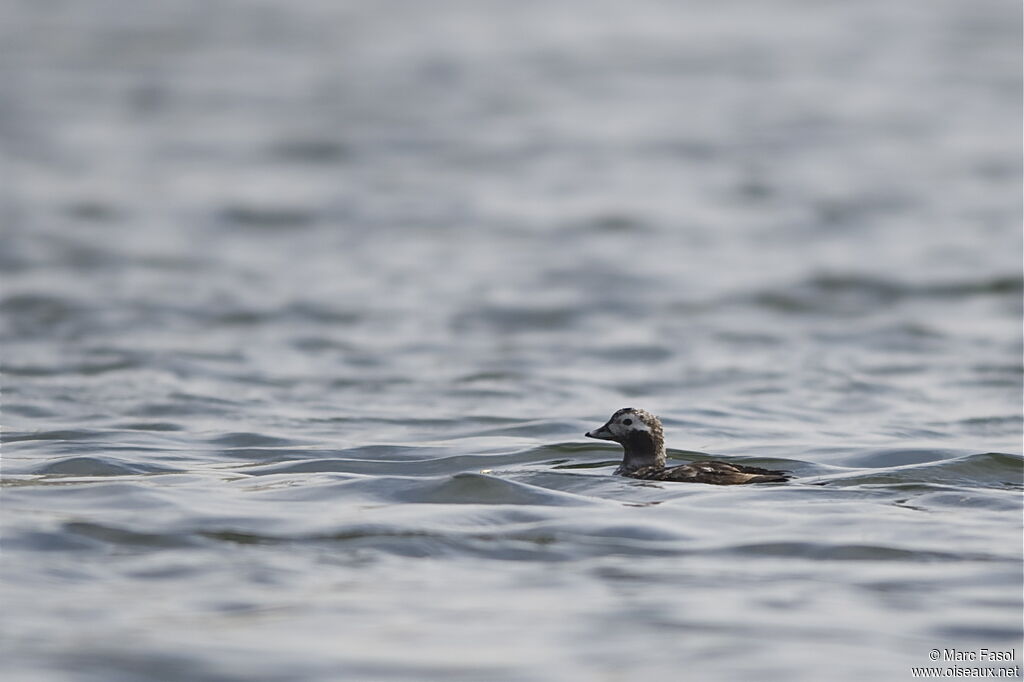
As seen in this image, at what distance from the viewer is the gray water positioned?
850 cm

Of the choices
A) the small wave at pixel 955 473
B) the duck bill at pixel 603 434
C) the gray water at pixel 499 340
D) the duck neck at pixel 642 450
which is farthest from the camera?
the duck bill at pixel 603 434

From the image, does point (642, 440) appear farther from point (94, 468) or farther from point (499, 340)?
point (499, 340)

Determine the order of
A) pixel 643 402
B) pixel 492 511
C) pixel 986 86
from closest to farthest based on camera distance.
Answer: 1. pixel 492 511
2. pixel 643 402
3. pixel 986 86

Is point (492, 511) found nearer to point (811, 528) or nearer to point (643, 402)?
point (811, 528)

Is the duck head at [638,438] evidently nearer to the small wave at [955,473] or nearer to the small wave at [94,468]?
the small wave at [955,473]

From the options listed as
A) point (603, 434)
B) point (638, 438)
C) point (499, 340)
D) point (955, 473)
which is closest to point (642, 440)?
point (638, 438)

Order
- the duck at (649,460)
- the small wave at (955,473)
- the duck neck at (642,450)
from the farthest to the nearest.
Answer: the duck neck at (642,450) < the small wave at (955,473) < the duck at (649,460)

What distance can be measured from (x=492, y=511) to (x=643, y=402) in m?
6.49

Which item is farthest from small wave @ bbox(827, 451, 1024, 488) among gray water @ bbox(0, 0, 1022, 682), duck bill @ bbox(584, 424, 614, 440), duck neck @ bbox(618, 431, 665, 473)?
duck bill @ bbox(584, 424, 614, 440)

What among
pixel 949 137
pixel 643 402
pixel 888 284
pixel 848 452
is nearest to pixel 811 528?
pixel 848 452

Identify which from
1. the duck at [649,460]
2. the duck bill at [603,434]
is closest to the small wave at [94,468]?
the duck bill at [603,434]

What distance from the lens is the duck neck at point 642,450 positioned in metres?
12.0

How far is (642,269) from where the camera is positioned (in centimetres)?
2527

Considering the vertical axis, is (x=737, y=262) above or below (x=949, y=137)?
below
